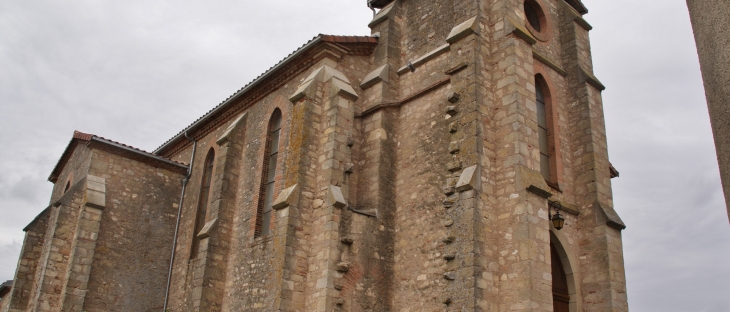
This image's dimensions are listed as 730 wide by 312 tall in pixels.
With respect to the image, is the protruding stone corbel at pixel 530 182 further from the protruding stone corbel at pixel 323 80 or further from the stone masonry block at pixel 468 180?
the protruding stone corbel at pixel 323 80

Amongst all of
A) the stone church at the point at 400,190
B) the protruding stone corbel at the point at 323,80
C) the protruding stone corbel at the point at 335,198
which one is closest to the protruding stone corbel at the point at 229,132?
the stone church at the point at 400,190

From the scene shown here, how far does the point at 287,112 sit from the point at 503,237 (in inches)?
268

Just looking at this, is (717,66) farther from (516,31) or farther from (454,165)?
(516,31)

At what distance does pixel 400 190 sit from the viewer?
43.1 feet

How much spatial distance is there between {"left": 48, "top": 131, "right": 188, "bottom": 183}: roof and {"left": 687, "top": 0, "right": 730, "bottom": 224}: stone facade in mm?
17547

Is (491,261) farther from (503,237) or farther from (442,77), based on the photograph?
(442,77)

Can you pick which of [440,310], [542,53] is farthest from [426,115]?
[440,310]

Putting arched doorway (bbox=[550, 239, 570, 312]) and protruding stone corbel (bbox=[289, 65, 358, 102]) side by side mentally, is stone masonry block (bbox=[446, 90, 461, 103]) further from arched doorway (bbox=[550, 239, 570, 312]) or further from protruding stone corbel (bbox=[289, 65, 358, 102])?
arched doorway (bbox=[550, 239, 570, 312])

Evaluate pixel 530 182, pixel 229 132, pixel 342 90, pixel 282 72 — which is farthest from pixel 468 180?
pixel 229 132

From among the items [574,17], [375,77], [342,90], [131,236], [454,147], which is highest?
A: [574,17]

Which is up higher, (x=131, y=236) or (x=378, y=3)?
(x=378, y=3)

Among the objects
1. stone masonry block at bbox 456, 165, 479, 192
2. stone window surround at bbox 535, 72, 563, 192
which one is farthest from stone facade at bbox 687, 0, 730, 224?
stone window surround at bbox 535, 72, 563, 192

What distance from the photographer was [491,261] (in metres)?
10.8

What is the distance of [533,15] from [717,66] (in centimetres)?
1264
